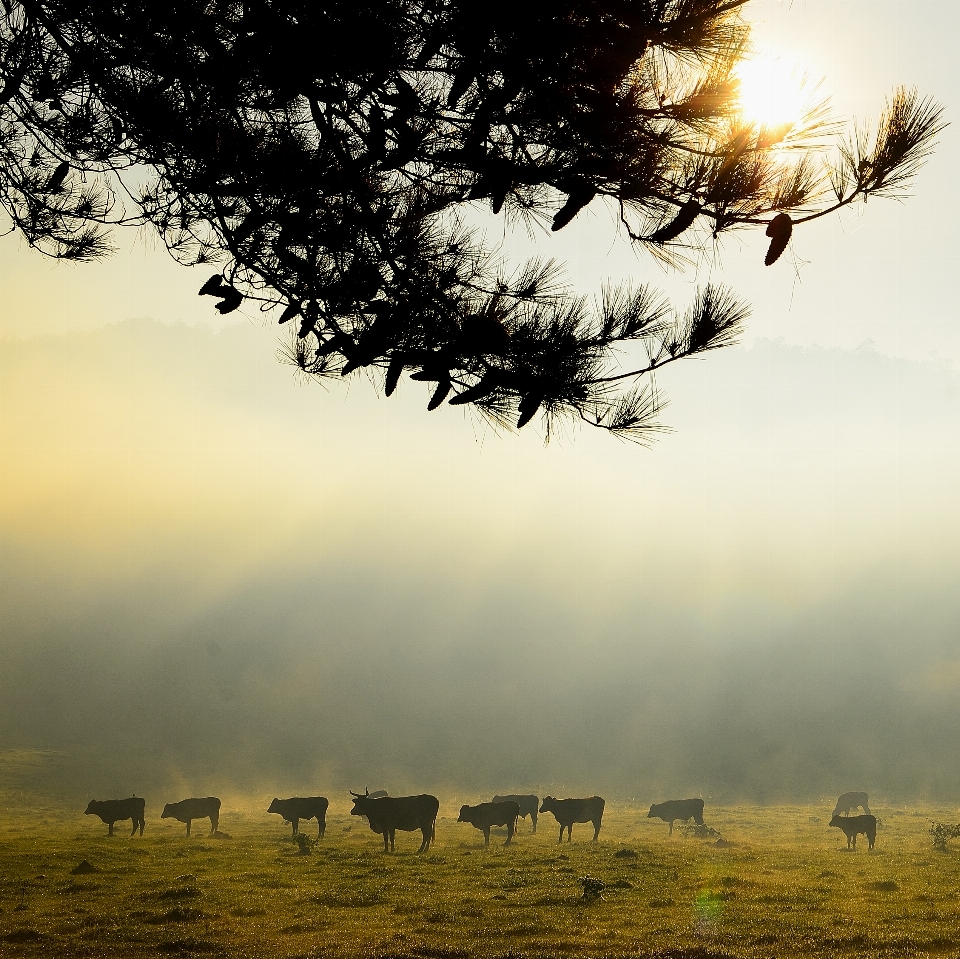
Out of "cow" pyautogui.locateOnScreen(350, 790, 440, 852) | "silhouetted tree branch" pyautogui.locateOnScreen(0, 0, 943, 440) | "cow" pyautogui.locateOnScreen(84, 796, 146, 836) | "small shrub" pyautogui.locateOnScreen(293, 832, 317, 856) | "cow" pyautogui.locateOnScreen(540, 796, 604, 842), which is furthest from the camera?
"cow" pyautogui.locateOnScreen(540, 796, 604, 842)

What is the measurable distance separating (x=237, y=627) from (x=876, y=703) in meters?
57.7

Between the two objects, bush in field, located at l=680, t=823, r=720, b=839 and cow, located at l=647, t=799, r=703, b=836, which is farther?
cow, located at l=647, t=799, r=703, b=836

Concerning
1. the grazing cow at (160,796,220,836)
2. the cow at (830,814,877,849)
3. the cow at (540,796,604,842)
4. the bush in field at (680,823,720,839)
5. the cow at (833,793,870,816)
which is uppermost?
the cow at (833,793,870,816)

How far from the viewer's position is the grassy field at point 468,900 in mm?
8938

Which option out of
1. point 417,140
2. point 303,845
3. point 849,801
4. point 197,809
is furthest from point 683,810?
point 417,140

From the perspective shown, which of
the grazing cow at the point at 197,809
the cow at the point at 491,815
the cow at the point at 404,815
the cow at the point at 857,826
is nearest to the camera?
the cow at the point at 404,815

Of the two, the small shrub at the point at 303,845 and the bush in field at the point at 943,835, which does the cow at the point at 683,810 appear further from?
the small shrub at the point at 303,845

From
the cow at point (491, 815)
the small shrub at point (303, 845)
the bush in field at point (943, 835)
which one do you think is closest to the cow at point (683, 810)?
the cow at point (491, 815)

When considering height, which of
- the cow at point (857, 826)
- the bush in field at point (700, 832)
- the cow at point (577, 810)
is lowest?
the bush in field at point (700, 832)

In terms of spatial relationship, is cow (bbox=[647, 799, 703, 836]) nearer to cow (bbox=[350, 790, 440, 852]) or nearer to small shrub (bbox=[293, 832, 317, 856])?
cow (bbox=[350, 790, 440, 852])

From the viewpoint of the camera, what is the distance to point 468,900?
38.2 ft

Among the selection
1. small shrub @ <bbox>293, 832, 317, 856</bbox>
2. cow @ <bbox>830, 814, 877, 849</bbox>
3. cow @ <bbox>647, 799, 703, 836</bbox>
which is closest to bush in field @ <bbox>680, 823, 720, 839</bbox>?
cow @ <bbox>647, 799, 703, 836</bbox>

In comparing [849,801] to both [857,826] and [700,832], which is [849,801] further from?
[857,826]

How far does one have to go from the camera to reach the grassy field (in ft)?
29.3
